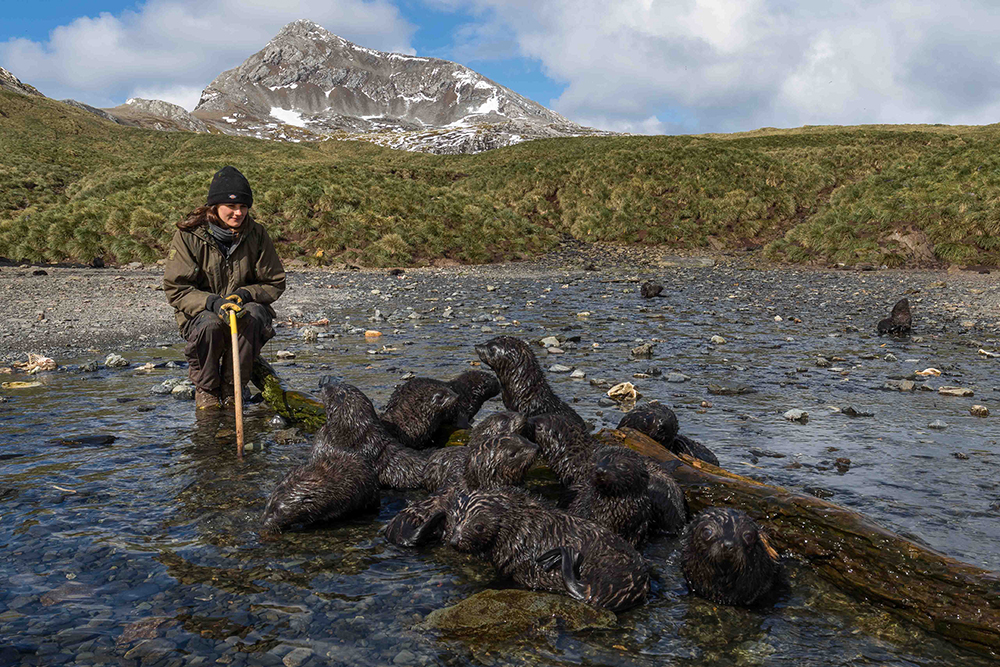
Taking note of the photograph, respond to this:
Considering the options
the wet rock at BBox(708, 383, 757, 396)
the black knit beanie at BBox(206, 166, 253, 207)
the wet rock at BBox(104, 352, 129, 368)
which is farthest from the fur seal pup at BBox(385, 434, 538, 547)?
the wet rock at BBox(104, 352, 129, 368)

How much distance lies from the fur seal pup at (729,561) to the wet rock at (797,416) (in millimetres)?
4335

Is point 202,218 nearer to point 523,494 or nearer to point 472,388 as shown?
point 472,388

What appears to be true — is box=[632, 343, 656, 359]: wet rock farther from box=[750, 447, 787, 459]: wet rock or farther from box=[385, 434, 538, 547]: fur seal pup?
box=[385, 434, 538, 547]: fur seal pup

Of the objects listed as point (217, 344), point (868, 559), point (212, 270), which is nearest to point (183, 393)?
point (217, 344)

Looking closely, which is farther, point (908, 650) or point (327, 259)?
point (327, 259)

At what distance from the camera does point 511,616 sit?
427cm

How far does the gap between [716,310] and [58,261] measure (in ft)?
85.2

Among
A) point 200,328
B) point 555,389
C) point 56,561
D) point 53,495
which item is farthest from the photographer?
point 555,389

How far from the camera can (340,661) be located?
3826 mm

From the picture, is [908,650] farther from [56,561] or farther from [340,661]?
[56,561]

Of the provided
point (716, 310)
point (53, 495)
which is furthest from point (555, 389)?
point (716, 310)

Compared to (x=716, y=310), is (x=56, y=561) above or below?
below

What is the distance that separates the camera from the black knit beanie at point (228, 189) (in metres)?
8.39

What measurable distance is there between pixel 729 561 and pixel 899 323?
→ 1244cm
